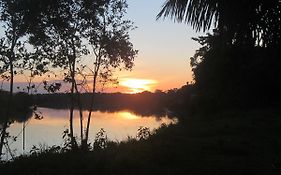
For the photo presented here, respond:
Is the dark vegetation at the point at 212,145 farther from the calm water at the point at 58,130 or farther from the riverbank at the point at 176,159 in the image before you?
the calm water at the point at 58,130

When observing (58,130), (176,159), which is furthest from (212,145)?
(58,130)

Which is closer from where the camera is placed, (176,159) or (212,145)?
(176,159)

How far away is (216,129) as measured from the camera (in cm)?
1399

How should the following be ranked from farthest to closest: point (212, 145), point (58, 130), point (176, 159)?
1. point (58, 130)
2. point (212, 145)
3. point (176, 159)

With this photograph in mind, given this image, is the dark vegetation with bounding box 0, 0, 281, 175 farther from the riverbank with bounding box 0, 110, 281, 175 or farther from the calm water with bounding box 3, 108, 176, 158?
the calm water with bounding box 3, 108, 176, 158

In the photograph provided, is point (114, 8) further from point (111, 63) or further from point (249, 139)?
point (249, 139)

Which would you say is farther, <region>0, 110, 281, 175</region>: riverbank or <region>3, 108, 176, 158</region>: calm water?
<region>3, 108, 176, 158</region>: calm water

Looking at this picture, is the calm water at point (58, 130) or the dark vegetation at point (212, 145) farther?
the calm water at point (58, 130)

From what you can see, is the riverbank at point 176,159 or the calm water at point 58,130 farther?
the calm water at point 58,130

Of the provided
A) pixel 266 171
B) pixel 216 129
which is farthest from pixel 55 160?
pixel 216 129

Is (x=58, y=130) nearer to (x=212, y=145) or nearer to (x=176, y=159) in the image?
(x=212, y=145)

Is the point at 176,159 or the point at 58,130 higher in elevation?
the point at 176,159

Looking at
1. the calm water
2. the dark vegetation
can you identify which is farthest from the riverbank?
the calm water

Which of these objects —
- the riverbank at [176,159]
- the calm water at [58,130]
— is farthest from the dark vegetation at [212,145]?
the calm water at [58,130]
